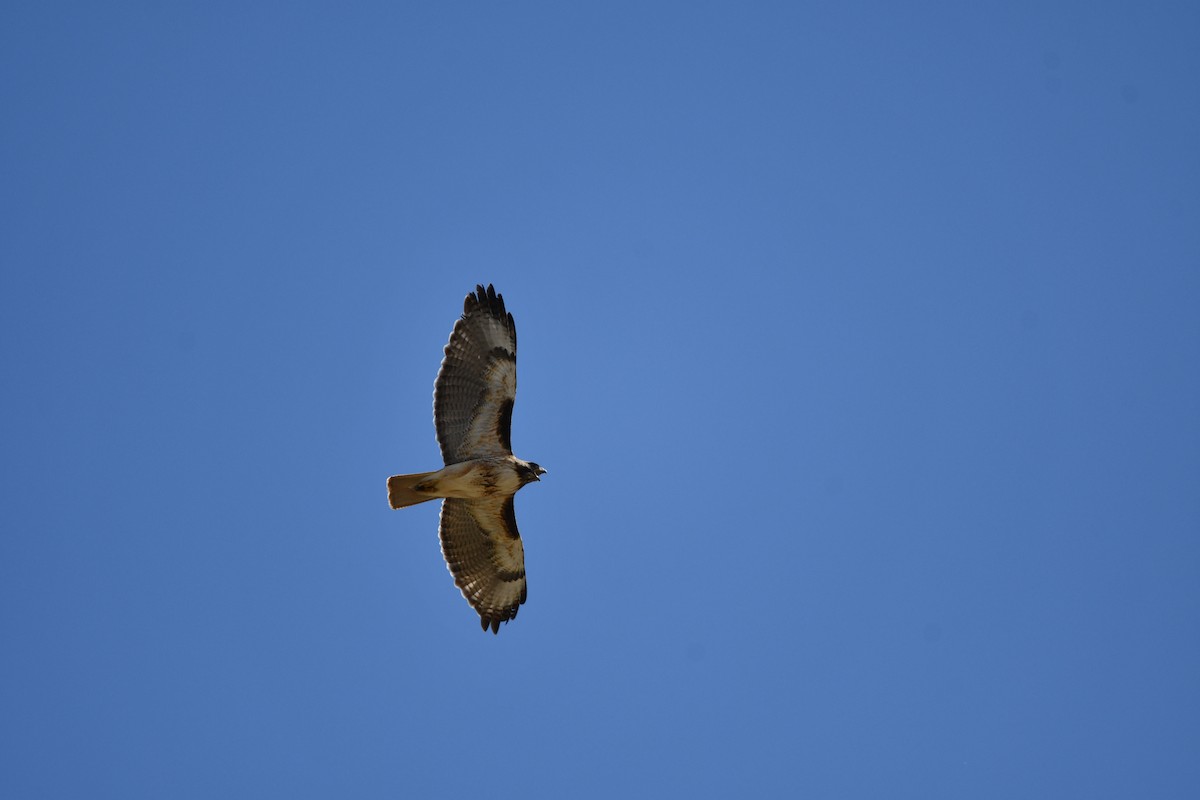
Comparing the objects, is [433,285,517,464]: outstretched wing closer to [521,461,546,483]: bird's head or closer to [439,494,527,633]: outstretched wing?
[521,461,546,483]: bird's head

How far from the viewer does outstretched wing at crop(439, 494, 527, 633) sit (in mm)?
14195

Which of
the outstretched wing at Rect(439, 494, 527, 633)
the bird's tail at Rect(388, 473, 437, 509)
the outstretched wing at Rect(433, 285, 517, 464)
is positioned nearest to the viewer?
the bird's tail at Rect(388, 473, 437, 509)

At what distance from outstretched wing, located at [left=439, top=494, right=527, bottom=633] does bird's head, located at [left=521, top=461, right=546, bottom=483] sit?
899 mm

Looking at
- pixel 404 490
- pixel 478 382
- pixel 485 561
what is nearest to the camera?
pixel 404 490

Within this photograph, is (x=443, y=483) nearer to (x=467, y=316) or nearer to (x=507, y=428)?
(x=507, y=428)

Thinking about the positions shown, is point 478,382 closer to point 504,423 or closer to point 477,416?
point 477,416

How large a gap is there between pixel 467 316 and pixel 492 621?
418 cm

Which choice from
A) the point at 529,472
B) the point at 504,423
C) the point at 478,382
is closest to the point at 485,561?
the point at 529,472

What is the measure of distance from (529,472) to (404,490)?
5.04 feet

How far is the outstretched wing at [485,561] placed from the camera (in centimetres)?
1420

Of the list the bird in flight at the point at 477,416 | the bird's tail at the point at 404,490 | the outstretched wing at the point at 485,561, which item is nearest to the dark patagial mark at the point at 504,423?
the bird in flight at the point at 477,416

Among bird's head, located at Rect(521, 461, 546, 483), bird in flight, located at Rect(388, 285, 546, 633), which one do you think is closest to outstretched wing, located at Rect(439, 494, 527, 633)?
bird in flight, located at Rect(388, 285, 546, 633)

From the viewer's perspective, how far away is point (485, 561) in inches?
571

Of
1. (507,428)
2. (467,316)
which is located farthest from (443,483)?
(467,316)
